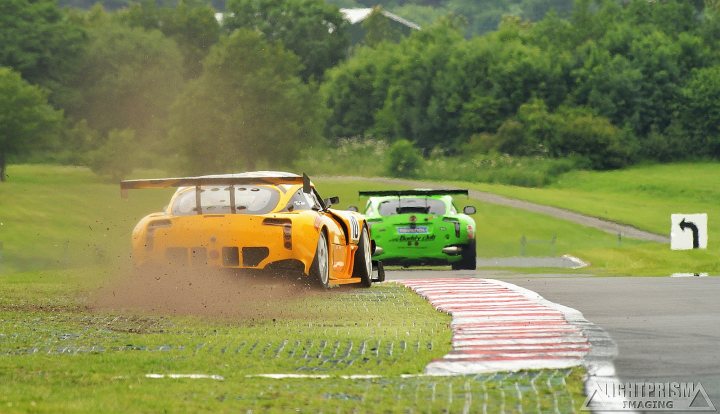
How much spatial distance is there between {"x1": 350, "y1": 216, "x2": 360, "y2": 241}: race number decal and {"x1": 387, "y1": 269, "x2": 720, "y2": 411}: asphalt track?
215 cm

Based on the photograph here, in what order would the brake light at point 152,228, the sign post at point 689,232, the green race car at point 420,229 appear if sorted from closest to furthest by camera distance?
the brake light at point 152,228 < the green race car at point 420,229 < the sign post at point 689,232

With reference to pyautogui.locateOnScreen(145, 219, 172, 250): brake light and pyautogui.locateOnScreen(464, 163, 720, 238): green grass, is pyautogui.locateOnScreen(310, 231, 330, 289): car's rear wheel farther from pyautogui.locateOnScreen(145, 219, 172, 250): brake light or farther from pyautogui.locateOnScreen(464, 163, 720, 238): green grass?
pyautogui.locateOnScreen(464, 163, 720, 238): green grass

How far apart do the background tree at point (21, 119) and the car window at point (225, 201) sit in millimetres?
63439

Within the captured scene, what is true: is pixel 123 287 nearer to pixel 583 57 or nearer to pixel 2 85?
pixel 2 85

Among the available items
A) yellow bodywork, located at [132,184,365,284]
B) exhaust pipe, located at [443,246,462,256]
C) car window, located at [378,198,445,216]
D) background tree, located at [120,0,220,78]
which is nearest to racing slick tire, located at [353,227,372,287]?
yellow bodywork, located at [132,184,365,284]

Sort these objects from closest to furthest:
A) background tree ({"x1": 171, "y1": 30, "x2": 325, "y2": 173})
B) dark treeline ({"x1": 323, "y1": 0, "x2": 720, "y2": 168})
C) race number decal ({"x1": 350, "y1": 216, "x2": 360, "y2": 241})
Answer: race number decal ({"x1": 350, "y1": 216, "x2": 360, "y2": 241}) < background tree ({"x1": 171, "y1": 30, "x2": 325, "y2": 173}) < dark treeline ({"x1": 323, "y1": 0, "x2": 720, "y2": 168})

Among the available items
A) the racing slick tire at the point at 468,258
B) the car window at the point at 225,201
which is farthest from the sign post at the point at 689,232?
the car window at the point at 225,201

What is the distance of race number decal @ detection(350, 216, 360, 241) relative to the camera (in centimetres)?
2016

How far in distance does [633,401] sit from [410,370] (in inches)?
76.1

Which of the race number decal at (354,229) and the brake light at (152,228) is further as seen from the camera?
the race number decal at (354,229)

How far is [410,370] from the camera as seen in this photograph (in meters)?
10.4

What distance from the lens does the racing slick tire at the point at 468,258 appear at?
28953mm

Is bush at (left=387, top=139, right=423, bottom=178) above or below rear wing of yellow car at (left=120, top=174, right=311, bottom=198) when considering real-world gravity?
below

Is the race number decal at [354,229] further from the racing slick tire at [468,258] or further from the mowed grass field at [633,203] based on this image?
the mowed grass field at [633,203]
